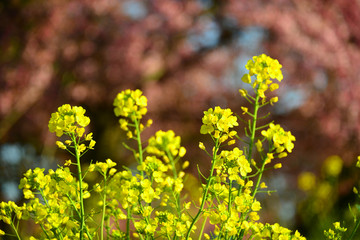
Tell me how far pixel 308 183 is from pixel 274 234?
3.89 metres

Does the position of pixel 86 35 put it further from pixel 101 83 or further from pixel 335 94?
pixel 335 94

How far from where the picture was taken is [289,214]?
5621mm

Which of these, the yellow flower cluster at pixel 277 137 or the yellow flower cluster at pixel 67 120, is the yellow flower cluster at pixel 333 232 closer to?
the yellow flower cluster at pixel 277 137

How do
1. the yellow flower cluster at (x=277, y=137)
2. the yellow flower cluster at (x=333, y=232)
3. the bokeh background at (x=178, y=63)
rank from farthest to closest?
1. the bokeh background at (x=178, y=63)
2. the yellow flower cluster at (x=333, y=232)
3. the yellow flower cluster at (x=277, y=137)

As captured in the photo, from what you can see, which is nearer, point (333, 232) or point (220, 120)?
point (220, 120)

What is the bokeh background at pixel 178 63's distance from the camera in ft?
15.1

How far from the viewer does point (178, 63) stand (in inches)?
195

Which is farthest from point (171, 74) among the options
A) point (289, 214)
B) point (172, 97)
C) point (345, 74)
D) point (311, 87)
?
point (289, 214)

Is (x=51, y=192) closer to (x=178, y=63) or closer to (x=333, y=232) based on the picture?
(x=333, y=232)

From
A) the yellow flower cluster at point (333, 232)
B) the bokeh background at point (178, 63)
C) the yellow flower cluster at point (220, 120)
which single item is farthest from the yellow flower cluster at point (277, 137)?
the bokeh background at point (178, 63)

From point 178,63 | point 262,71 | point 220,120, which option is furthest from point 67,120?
point 178,63

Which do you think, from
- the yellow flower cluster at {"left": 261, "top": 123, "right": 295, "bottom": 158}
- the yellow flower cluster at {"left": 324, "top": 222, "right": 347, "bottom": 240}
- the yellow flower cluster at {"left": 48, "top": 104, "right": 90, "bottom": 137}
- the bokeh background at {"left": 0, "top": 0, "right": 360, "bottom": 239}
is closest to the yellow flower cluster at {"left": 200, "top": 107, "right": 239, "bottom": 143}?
the yellow flower cluster at {"left": 261, "top": 123, "right": 295, "bottom": 158}

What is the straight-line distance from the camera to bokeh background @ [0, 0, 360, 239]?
4.61 m

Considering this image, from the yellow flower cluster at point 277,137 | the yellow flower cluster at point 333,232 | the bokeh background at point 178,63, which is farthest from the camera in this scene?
the bokeh background at point 178,63
